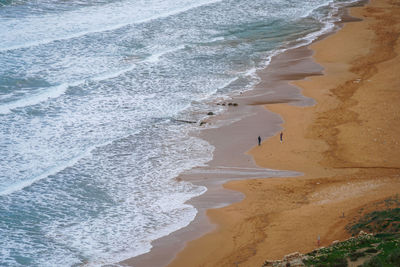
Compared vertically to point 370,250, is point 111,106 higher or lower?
lower

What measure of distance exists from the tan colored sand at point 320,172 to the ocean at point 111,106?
80.1 inches

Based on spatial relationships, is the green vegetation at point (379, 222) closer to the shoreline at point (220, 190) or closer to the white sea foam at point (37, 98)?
the shoreline at point (220, 190)

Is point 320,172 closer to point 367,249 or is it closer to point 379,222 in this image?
point 379,222

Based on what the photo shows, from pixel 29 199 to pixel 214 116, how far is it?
10.5 m

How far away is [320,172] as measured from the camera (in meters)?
21.0

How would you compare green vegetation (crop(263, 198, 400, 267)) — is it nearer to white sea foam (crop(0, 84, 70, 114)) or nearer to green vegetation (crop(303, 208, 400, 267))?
green vegetation (crop(303, 208, 400, 267))

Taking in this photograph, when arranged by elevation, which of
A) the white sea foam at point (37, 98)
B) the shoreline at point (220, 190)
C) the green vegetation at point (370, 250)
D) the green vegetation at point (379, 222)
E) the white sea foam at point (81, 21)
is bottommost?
the shoreline at point (220, 190)

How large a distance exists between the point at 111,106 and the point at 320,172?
1226 centimetres

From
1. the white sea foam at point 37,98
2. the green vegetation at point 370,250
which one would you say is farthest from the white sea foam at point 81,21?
the green vegetation at point 370,250

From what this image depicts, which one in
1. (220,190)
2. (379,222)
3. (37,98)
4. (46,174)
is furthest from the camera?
(37,98)

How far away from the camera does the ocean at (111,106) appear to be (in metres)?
18.2

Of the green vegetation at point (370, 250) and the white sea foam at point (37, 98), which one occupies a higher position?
the white sea foam at point (37, 98)

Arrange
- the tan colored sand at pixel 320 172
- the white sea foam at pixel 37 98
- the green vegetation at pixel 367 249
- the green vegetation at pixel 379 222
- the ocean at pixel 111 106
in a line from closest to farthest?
the green vegetation at pixel 367 249 → the green vegetation at pixel 379 222 → the tan colored sand at pixel 320 172 → the ocean at pixel 111 106 → the white sea foam at pixel 37 98

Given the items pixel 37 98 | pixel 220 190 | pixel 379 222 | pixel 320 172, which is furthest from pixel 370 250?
pixel 37 98
